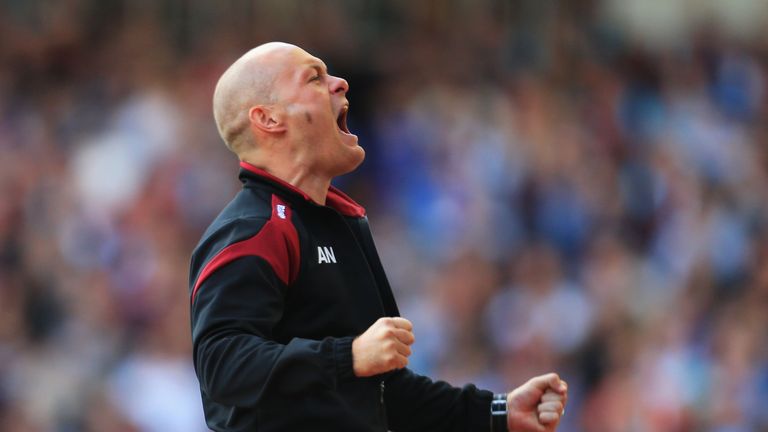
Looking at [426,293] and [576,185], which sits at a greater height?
[576,185]

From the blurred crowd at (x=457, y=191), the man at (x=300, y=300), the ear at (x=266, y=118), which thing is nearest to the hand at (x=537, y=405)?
the man at (x=300, y=300)

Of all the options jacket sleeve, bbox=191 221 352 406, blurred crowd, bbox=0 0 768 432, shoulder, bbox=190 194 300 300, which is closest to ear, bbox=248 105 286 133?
shoulder, bbox=190 194 300 300

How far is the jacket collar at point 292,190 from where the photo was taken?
3406mm

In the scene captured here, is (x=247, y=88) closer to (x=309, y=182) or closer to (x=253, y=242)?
(x=309, y=182)

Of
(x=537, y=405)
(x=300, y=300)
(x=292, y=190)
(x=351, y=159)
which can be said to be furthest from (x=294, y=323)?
(x=537, y=405)

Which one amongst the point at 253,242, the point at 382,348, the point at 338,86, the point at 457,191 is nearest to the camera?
the point at 382,348

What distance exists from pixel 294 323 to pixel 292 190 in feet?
1.19

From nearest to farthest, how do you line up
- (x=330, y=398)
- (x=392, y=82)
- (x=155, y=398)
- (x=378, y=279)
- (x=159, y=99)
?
(x=330, y=398), (x=378, y=279), (x=155, y=398), (x=159, y=99), (x=392, y=82)

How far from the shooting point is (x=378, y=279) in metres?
3.61

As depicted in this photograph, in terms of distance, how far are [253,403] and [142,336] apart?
18.3ft

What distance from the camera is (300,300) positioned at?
327 cm

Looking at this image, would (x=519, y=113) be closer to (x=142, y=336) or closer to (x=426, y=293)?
(x=426, y=293)

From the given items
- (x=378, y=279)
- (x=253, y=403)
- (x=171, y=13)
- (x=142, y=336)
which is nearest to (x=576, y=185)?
(x=142, y=336)

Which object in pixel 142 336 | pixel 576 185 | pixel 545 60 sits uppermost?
pixel 545 60
